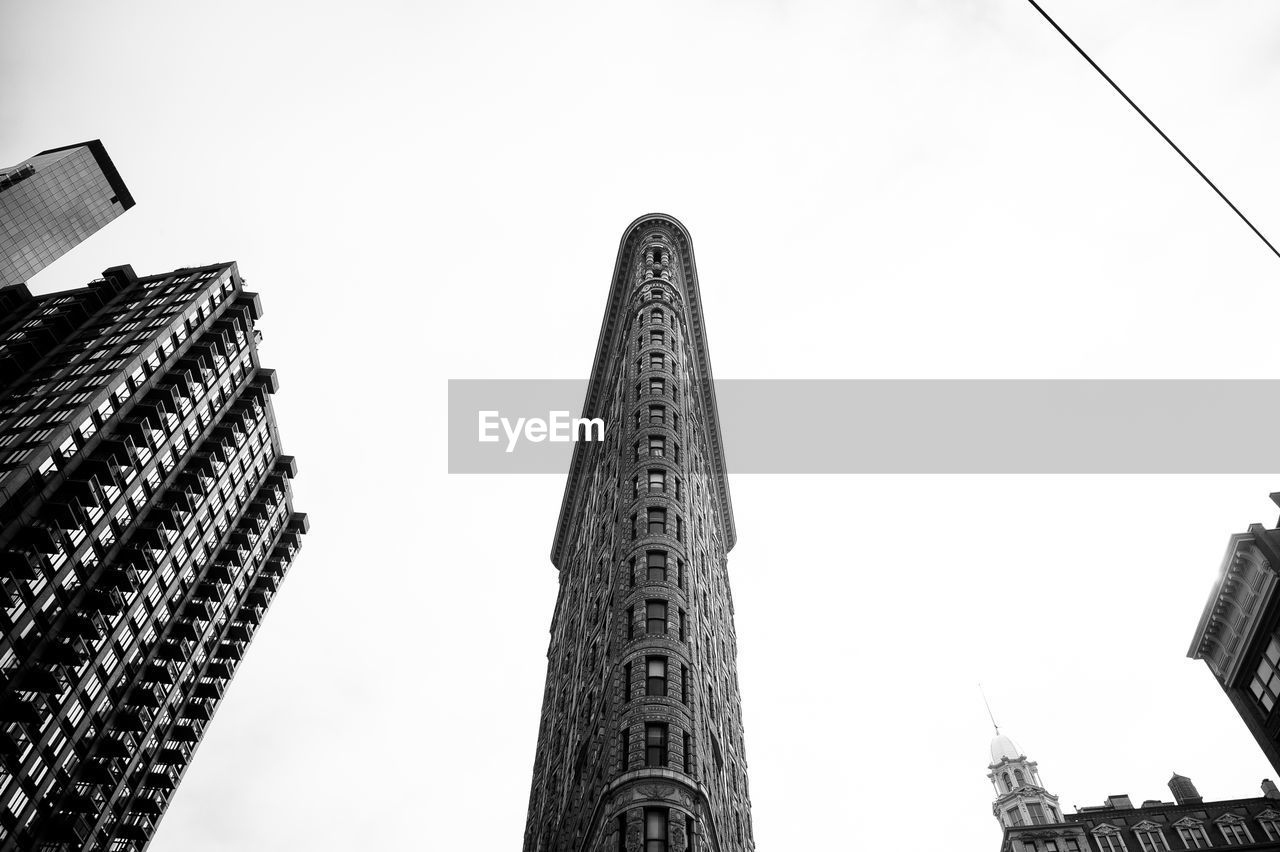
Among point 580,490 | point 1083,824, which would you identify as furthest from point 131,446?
point 1083,824

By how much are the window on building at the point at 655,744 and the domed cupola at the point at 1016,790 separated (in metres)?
86.5

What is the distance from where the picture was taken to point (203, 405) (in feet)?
317

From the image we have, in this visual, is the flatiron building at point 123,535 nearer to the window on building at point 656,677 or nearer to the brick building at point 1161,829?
the window on building at point 656,677

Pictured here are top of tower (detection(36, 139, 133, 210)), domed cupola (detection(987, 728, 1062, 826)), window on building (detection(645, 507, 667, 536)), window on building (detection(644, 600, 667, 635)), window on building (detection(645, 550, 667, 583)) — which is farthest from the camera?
top of tower (detection(36, 139, 133, 210))

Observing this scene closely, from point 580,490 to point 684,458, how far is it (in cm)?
3647

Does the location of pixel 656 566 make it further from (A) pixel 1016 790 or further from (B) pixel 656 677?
(A) pixel 1016 790

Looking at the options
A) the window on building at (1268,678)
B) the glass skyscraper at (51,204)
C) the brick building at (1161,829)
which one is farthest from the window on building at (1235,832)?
the glass skyscraper at (51,204)

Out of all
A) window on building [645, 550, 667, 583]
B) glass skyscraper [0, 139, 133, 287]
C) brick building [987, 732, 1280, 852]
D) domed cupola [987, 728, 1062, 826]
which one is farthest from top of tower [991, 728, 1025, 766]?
glass skyscraper [0, 139, 133, 287]

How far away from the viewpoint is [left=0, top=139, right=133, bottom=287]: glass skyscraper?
454 feet

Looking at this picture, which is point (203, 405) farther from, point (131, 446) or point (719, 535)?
point (719, 535)

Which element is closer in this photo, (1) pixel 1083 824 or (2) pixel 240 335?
(1) pixel 1083 824

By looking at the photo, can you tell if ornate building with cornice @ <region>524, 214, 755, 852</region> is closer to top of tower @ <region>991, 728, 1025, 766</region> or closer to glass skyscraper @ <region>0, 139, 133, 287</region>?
top of tower @ <region>991, 728, 1025, 766</region>

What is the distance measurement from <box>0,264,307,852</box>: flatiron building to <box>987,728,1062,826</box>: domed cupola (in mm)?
99437

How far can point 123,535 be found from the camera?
84.6m
